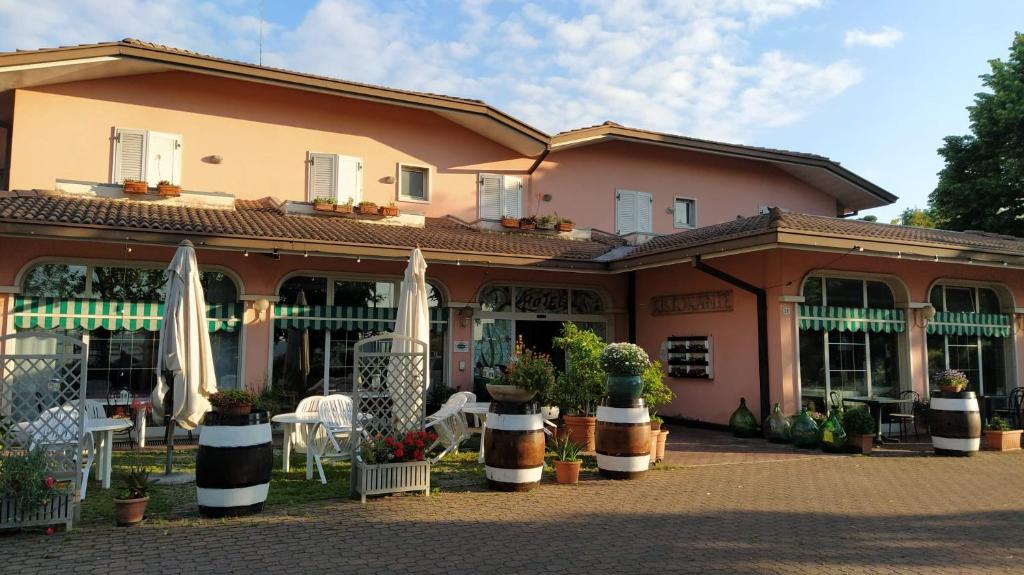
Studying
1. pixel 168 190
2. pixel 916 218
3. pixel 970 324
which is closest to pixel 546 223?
pixel 168 190

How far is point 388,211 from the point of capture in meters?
13.2

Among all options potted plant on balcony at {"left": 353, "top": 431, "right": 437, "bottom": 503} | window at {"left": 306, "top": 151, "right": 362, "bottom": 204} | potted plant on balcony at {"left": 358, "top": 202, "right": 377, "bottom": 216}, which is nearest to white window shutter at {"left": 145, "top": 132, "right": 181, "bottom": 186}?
window at {"left": 306, "top": 151, "right": 362, "bottom": 204}

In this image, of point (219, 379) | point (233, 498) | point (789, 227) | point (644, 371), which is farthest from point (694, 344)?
point (233, 498)

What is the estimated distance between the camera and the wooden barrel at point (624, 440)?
25.1ft

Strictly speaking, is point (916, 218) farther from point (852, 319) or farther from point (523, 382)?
point (523, 382)

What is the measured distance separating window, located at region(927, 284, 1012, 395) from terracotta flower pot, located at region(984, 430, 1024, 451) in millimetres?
2361

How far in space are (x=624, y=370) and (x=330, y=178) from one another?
7884 millimetres

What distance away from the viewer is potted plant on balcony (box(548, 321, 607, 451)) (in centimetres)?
917

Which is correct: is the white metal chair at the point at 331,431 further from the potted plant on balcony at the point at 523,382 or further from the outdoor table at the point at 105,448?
the outdoor table at the point at 105,448

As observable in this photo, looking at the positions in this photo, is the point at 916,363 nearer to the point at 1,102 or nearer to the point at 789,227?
the point at 789,227

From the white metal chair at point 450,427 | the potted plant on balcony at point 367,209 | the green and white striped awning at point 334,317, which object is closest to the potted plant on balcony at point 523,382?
the white metal chair at point 450,427

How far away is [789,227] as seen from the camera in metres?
9.99

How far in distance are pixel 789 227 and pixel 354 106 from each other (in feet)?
27.7

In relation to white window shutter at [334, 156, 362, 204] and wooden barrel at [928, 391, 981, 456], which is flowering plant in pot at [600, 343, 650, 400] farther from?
white window shutter at [334, 156, 362, 204]
